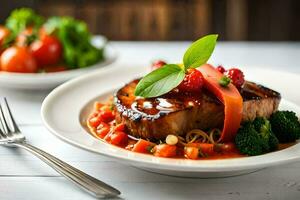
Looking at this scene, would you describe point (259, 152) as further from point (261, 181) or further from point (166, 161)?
point (166, 161)

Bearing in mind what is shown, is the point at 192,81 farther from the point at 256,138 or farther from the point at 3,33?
the point at 3,33

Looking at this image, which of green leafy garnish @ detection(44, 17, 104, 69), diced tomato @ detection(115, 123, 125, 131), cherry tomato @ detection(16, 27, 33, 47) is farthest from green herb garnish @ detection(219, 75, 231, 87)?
cherry tomato @ detection(16, 27, 33, 47)

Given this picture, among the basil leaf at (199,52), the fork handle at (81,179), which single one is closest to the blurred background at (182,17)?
the basil leaf at (199,52)

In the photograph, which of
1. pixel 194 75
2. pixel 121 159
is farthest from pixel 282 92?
pixel 121 159

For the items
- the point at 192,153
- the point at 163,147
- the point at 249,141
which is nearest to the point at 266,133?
the point at 249,141

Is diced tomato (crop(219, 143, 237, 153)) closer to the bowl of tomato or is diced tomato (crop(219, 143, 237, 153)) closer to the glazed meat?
the glazed meat

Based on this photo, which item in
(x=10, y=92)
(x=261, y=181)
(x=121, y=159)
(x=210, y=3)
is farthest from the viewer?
(x=210, y=3)
